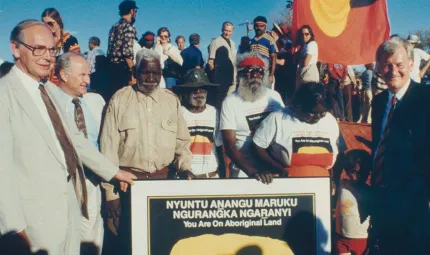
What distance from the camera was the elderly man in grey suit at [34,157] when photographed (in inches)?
116

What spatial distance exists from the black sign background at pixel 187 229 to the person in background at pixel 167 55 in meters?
6.00

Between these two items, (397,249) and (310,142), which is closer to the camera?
(397,249)

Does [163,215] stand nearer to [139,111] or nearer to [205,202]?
[205,202]

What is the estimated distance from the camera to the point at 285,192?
4.03 metres

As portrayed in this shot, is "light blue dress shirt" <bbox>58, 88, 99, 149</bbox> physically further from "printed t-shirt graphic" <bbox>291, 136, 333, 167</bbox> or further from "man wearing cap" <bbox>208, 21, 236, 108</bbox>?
"man wearing cap" <bbox>208, 21, 236, 108</bbox>

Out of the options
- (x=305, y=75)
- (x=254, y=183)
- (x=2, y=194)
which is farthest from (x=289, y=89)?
(x=2, y=194)

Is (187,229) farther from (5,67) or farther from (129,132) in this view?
(5,67)

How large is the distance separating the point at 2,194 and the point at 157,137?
1.84 m

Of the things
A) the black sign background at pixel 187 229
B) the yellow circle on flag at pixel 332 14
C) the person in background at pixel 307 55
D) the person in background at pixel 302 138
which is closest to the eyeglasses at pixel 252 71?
the person in background at pixel 302 138

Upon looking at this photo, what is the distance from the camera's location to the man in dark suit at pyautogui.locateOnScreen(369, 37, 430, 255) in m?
3.56

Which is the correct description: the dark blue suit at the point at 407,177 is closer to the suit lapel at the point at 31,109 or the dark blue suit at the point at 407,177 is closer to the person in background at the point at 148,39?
the suit lapel at the point at 31,109

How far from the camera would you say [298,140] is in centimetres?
446

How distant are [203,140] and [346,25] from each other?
4.18 m

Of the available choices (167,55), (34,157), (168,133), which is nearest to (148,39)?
(167,55)
